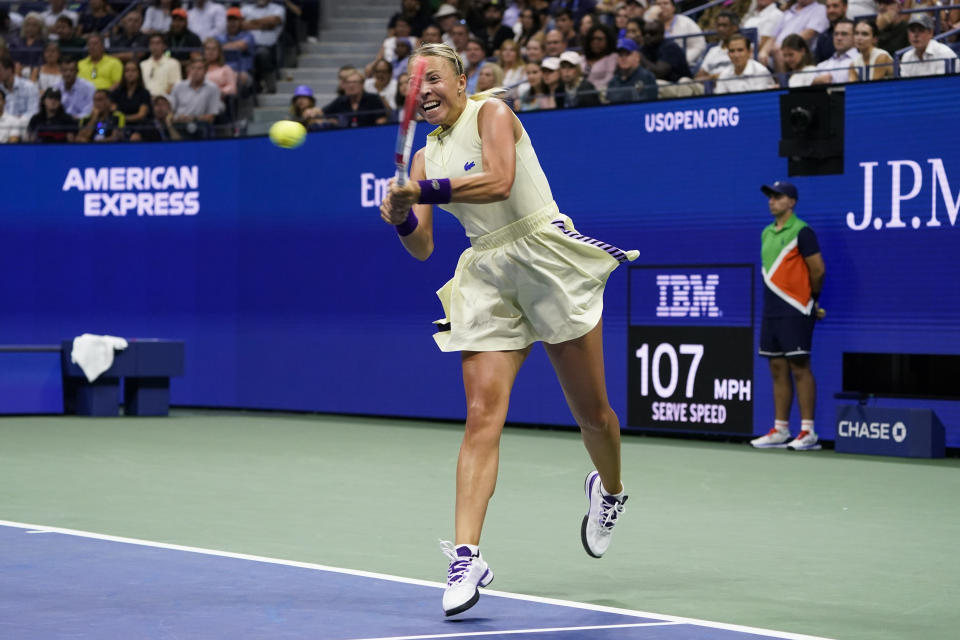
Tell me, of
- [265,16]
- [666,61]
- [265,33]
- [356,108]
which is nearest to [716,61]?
[666,61]

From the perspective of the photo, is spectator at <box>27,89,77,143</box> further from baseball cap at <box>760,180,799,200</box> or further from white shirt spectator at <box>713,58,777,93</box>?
baseball cap at <box>760,180,799,200</box>

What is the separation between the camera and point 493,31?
16.7 m

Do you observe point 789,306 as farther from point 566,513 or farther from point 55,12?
point 55,12

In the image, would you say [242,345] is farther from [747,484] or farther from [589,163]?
[747,484]

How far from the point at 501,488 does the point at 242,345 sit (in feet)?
25.3

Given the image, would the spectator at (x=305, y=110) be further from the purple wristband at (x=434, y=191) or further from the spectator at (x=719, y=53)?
the purple wristband at (x=434, y=191)

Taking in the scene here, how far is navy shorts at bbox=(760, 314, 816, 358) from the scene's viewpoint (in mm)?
12117

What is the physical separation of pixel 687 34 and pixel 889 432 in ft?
14.9

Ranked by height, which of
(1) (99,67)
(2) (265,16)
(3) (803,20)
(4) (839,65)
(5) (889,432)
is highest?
(2) (265,16)

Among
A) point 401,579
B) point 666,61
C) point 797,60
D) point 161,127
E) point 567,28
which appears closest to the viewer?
point 401,579

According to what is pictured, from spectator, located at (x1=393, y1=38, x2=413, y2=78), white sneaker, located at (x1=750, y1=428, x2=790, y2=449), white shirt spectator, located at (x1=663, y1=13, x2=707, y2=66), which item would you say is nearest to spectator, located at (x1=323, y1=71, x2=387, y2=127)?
spectator, located at (x1=393, y1=38, x2=413, y2=78)

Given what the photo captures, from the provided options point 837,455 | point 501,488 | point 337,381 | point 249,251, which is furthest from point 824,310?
point 249,251

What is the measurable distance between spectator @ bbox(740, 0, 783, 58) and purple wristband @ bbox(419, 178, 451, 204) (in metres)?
9.01

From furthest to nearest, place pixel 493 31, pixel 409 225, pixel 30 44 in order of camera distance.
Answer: pixel 30 44, pixel 493 31, pixel 409 225
